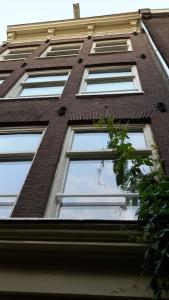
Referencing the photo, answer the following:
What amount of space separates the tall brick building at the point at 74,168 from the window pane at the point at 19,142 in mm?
26

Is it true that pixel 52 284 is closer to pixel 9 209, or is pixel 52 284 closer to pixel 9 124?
pixel 9 209

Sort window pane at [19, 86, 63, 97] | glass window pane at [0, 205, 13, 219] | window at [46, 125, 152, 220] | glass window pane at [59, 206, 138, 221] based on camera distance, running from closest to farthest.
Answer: glass window pane at [59, 206, 138, 221] → window at [46, 125, 152, 220] → glass window pane at [0, 205, 13, 219] → window pane at [19, 86, 63, 97]

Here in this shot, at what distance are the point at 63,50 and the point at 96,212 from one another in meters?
12.6

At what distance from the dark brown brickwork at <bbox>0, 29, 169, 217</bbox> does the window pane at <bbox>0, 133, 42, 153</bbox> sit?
0.35 metres

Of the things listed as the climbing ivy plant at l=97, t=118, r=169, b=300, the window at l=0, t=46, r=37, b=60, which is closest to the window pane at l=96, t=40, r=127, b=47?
the window at l=0, t=46, r=37, b=60

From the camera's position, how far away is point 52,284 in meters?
4.36

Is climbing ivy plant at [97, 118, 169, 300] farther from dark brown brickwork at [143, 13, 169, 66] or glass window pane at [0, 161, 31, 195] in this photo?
dark brown brickwork at [143, 13, 169, 66]

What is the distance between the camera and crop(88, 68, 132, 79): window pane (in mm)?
12045

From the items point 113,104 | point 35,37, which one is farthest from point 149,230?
point 35,37

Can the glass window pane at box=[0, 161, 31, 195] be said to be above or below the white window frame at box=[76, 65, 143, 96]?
below

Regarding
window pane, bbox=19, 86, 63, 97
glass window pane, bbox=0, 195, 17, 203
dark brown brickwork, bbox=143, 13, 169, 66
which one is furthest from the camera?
dark brown brickwork, bbox=143, 13, 169, 66

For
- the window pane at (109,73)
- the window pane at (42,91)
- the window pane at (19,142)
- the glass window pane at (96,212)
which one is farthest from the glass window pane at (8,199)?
the window pane at (109,73)

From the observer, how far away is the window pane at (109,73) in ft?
39.5

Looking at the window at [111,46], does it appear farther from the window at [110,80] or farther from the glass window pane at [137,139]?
the glass window pane at [137,139]
